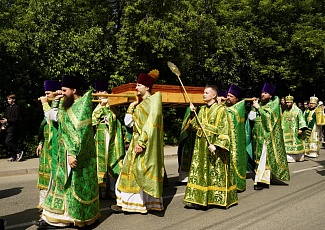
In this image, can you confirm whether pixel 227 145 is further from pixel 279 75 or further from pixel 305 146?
pixel 279 75

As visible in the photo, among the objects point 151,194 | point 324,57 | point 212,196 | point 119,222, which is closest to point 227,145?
point 212,196

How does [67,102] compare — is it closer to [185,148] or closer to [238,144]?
[185,148]

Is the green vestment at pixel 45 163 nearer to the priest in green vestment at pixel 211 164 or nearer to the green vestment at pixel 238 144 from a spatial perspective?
the priest in green vestment at pixel 211 164

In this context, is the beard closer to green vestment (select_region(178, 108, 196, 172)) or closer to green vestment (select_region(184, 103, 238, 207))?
green vestment (select_region(184, 103, 238, 207))

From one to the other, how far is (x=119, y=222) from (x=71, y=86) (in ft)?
6.89

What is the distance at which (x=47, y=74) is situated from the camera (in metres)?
14.0

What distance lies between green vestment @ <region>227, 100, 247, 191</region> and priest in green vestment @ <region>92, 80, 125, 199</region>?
7.25 feet

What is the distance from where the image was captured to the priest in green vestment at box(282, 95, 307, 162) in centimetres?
1301

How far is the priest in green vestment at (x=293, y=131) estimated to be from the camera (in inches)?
512

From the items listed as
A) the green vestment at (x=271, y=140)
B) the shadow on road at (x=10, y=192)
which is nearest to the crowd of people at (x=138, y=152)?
the green vestment at (x=271, y=140)

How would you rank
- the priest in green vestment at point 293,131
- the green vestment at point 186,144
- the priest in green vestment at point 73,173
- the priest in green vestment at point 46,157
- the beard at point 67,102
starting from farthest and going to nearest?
the priest in green vestment at point 293,131, the green vestment at point 186,144, the priest in green vestment at point 46,157, the beard at point 67,102, the priest in green vestment at point 73,173

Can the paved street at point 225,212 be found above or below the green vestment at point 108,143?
below

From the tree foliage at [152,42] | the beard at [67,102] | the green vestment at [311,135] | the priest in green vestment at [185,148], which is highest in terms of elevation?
the tree foliage at [152,42]

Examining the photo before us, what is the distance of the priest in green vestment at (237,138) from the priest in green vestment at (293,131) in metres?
5.39
